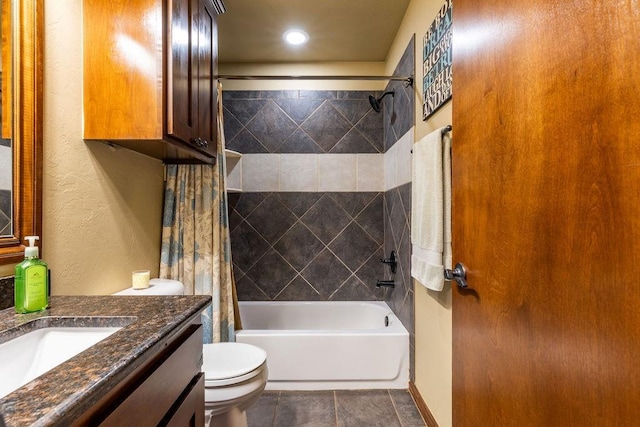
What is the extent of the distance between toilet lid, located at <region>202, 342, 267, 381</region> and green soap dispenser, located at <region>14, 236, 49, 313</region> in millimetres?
765

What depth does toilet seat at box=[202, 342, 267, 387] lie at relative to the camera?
142 cm

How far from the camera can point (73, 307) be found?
98 centimetres

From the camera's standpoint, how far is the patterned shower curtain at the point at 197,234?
1.99m

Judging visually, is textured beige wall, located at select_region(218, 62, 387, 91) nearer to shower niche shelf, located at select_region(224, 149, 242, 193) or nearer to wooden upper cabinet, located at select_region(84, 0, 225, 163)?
shower niche shelf, located at select_region(224, 149, 242, 193)

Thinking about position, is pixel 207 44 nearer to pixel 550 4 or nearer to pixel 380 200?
pixel 550 4

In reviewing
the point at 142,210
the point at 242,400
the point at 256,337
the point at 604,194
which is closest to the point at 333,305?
the point at 256,337

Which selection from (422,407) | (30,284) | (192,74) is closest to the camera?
(30,284)

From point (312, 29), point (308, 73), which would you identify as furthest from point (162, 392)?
point (308, 73)

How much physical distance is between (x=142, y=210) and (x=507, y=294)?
171 centimetres

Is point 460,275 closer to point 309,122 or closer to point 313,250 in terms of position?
point 313,250

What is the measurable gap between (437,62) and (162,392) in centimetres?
177

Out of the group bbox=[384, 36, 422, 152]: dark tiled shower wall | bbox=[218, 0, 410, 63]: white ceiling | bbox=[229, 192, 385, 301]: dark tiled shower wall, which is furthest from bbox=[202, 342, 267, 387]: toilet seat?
bbox=[218, 0, 410, 63]: white ceiling

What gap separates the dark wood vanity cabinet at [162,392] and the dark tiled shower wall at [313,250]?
1903 mm

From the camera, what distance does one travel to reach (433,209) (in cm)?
159
